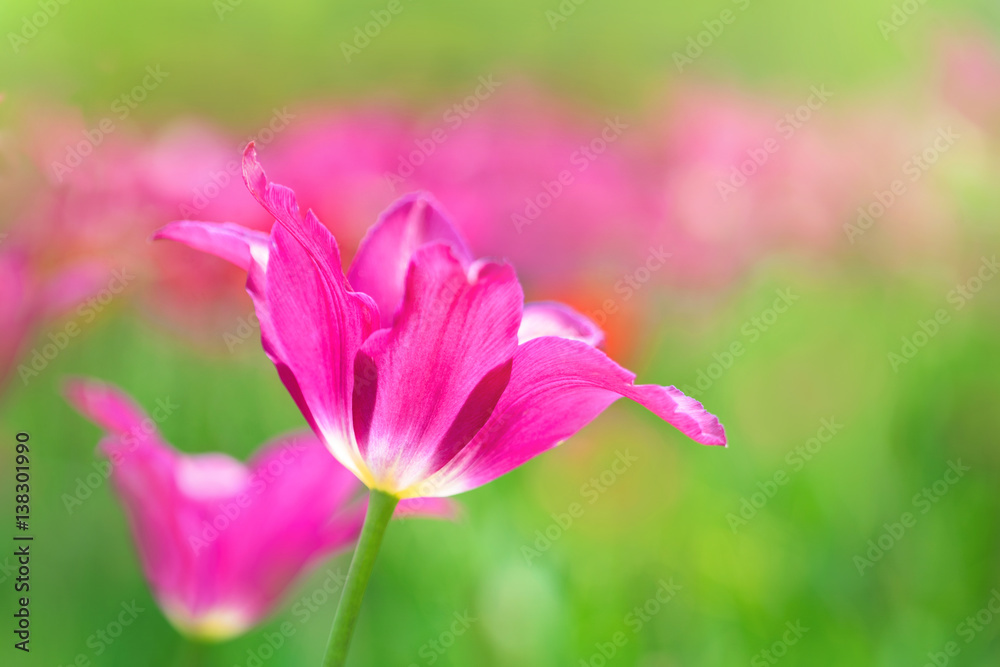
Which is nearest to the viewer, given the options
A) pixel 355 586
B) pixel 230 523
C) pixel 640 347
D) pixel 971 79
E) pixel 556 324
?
pixel 355 586

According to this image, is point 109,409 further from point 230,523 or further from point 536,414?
point 536,414

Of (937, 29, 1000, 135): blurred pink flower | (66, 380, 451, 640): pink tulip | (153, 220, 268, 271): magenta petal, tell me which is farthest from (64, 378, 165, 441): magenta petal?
(937, 29, 1000, 135): blurred pink flower

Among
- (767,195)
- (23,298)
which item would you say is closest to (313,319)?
(23,298)

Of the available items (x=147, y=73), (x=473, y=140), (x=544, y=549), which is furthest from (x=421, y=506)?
(x=147, y=73)

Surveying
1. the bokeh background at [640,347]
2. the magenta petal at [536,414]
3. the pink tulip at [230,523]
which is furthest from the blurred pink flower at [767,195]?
the magenta petal at [536,414]

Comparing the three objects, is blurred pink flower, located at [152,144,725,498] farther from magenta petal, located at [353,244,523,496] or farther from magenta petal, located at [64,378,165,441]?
magenta petal, located at [64,378,165,441]

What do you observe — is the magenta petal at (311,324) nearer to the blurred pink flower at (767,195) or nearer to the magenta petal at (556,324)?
the magenta petal at (556,324)

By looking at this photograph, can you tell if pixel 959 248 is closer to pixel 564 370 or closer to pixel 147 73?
pixel 564 370
